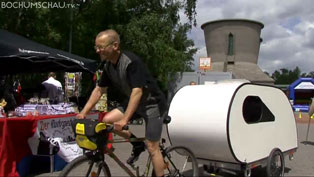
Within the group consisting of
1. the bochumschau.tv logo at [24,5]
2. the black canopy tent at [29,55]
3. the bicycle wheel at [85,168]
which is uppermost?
the bochumschau.tv logo at [24,5]

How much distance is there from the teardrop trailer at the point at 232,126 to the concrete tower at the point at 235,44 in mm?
41048

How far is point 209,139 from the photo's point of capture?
16.9 ft

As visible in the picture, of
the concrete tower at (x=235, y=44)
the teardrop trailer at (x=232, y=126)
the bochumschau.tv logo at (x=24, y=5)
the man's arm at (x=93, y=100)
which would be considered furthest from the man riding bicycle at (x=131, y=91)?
the concrete tower at (x=235, y=44)

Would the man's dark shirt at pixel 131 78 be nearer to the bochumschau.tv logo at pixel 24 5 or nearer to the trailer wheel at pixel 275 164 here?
the trailer wheel at pixel 275 164

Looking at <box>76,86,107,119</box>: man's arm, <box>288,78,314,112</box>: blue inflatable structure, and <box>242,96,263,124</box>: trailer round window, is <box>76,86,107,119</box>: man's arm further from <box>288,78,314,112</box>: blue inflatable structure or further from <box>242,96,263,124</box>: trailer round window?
<box>288,78,314,112</box>: blue inflatable structure

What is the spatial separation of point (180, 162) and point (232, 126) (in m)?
0.84

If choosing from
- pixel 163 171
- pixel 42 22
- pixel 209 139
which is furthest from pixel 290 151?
pixel 42 22

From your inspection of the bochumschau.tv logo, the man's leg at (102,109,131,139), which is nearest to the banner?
the man's leg at (102,109,131,139)

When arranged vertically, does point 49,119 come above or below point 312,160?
above

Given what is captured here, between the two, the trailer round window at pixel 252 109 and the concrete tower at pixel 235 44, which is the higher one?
the concrete tower at pixel 235 44

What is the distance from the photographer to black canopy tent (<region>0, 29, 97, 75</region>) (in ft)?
23.5

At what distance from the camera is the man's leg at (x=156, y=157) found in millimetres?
4129

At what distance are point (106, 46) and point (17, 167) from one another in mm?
3000

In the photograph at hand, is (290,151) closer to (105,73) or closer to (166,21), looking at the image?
(105,73)
